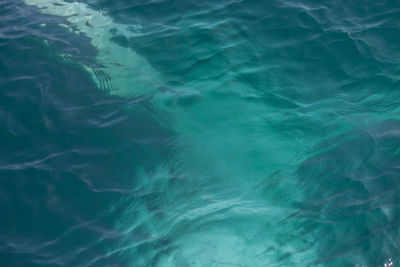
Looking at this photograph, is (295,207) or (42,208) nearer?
(295,207)

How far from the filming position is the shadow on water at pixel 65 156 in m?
4.27

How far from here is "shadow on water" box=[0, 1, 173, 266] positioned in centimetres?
427

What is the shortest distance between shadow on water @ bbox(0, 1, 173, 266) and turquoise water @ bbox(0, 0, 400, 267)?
0.02m

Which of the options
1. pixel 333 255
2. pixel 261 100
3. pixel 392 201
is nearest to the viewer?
pixel 333 255

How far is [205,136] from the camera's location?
5.15 metres

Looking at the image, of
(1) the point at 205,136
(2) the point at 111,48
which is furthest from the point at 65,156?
(2) the point at 111,48

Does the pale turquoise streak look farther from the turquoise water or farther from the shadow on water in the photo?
the shadow on water

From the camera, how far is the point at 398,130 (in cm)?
488

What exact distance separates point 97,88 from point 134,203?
2.47 meters

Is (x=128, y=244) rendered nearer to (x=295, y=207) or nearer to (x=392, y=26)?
(x=295, y=207)

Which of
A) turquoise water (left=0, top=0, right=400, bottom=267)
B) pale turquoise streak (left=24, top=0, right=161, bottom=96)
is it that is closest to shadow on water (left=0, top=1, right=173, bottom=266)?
turquoise water (left=0, top=0, right=400, bottom=267)

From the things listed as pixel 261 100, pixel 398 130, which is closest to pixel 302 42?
pixel 261 100

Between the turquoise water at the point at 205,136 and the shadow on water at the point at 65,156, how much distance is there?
2 cm

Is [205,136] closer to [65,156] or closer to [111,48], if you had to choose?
[65,156]
